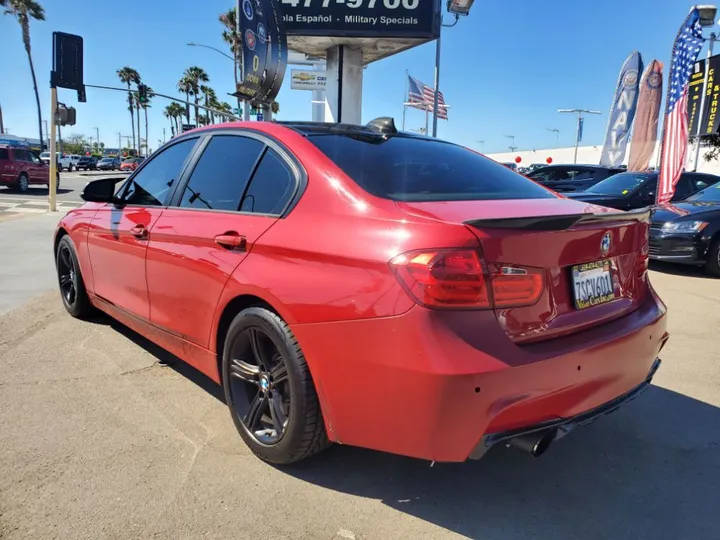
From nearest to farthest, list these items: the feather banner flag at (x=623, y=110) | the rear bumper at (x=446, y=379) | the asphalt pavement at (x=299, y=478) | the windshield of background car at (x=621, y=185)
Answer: the rear bumper at (x=446, y=379)
the asphalt pavement at (x=299, y=478)
the windshield of background car at (x=621, y=185)
the feather banner flag at (x=623, y=110)

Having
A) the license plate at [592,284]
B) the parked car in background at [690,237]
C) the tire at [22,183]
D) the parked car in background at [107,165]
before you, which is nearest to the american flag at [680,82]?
the parked car in background at [690,237]

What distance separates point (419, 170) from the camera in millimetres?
2705

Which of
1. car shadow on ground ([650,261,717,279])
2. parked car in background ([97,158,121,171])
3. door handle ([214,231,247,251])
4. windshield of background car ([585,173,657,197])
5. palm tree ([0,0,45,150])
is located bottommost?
car shadow on ground ([650,261,717,279])

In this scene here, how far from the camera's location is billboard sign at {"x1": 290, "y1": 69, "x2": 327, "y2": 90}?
32531 mm

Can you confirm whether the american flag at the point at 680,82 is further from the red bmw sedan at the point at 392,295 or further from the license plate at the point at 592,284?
the license plate at the point at 592,284

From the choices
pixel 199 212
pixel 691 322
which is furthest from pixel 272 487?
pixel 691 322

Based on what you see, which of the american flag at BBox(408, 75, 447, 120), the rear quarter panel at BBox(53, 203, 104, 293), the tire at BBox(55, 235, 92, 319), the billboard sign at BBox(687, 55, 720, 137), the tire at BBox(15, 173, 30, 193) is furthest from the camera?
the american flag at BBox(408, 75, 447, 120)

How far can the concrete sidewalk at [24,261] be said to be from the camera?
5.61 metres

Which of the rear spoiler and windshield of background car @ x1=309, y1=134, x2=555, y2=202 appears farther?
windshield of background car @ x1=309, y1=134, x2=555, y2=202

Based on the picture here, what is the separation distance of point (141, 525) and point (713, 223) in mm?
7991

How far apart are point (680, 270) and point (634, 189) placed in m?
2.22

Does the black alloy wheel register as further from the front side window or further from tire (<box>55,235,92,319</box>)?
tire (<box>55,235,92,319</box>)

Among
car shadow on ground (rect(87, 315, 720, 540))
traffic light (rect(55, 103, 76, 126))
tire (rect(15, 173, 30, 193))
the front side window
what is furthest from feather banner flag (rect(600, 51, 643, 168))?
tire (rect(15, 173, 30, 193))

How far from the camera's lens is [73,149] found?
332 feet
